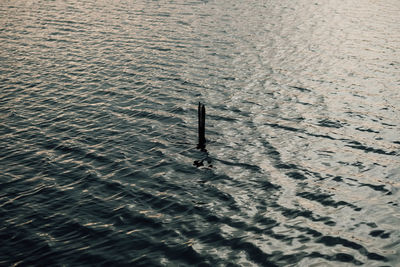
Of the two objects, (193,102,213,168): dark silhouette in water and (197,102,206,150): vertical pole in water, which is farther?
(197,102,206,150): vertical pole in water

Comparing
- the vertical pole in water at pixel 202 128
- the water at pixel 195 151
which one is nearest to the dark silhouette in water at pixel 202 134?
the vertical pole in water at pixel 202 128

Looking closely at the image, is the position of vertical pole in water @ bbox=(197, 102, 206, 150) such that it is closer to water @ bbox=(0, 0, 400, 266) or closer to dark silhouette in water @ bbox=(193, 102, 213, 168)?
dark silhouette in water @ bbox=(193, 102, 213, 168)

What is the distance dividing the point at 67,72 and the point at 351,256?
97.1 feet

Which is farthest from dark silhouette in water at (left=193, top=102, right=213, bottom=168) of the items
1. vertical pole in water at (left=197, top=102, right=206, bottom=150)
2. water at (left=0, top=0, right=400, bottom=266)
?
water at (left=0, top=0, right=400, bottom=266)

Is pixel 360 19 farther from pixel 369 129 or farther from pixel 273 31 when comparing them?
pixel 369 129

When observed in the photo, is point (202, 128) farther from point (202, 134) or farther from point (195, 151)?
point (195, 151)

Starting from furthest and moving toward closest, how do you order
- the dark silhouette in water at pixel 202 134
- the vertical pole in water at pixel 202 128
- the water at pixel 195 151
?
the vertical pole in water at pixel 202 128 → the dark silhouette in water at pixel 202 134 → the water at pixel 195 151

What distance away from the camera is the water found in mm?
14922

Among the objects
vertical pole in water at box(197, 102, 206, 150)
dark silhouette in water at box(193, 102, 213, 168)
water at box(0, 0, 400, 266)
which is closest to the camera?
water at box(0, 0, 400, 266)

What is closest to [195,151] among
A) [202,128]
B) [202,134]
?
[202,134]

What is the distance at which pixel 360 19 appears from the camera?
6019cm

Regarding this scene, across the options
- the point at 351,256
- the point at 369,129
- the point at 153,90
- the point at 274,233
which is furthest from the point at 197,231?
the point at 153,90

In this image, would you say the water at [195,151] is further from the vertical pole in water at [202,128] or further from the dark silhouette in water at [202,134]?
the vertical pole in water at [202,128]

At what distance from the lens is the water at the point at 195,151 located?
49.0 ft
